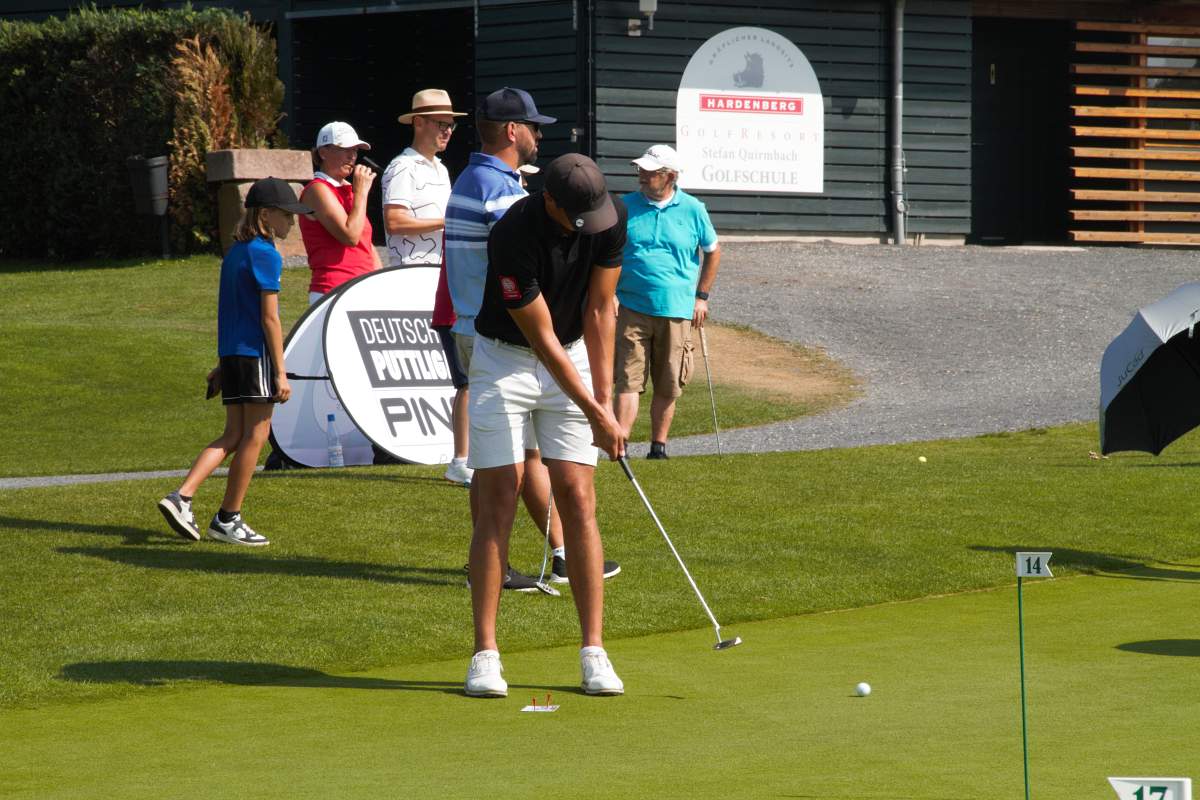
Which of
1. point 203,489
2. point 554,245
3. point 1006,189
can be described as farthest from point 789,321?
point 554,245

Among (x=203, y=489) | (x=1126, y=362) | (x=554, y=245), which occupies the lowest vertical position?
(x=203, y=489)

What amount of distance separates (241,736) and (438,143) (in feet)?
17.4

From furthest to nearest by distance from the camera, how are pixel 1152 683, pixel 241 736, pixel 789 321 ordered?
pixel 789 321, pixel 1152 683, pixel 241 736

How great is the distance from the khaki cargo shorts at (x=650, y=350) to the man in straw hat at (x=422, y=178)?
183 cm

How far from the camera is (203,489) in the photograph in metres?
10.2

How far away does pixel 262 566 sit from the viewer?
8.28 m

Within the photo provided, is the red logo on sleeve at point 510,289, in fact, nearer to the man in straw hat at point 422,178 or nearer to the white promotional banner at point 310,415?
the man in straw hat at point 422,178

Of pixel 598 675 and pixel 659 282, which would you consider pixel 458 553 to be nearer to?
pixel 598 675

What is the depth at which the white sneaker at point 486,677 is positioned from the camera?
5730 millimetres

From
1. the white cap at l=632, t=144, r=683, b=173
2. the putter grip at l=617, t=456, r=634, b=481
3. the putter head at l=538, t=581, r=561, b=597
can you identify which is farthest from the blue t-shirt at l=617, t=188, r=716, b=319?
the putter grip at l=617, t=456, r=634, b=481

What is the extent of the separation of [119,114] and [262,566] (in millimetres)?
15940

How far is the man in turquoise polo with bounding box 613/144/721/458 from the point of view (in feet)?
37.7

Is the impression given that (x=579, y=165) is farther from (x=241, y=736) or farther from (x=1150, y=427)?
(x=1150, y=427)

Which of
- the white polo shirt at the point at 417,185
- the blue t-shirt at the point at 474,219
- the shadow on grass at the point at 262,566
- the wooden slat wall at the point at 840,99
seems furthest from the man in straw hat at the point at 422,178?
the wooden slat wall at the point at 840,99
